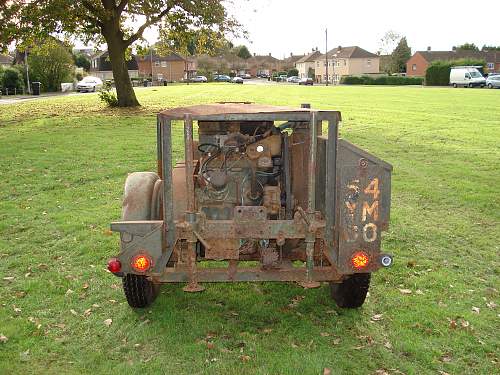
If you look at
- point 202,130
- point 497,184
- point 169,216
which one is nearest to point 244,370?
point 169,216

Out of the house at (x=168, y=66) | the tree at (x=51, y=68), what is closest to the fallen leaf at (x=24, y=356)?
the tree at (x=51, y=68)

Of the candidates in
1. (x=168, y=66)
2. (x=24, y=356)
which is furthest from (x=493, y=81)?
(x=168, y=66)

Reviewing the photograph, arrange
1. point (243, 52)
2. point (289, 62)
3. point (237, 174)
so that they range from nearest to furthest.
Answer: point (237, 174), point (243, 52), point (289, 62)

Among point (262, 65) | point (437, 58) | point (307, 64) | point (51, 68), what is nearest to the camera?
point (51, 68)

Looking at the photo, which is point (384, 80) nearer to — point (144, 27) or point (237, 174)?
point (144, 27)

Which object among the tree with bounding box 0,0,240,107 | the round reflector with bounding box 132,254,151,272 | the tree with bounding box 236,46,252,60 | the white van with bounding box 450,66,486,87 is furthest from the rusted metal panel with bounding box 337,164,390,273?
the tree with bounding box 236,46,252,60

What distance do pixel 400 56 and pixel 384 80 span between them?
38566mm

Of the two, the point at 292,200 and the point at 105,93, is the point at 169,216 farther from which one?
the point at 105,93

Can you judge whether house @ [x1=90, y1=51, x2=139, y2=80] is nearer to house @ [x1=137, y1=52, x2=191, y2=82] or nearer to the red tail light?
house @ [x1=137, y1=52, x2=191, y2=82]

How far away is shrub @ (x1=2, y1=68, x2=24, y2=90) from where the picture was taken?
49781mm

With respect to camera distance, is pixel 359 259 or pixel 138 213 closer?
pixel 359 259

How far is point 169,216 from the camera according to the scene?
452cm

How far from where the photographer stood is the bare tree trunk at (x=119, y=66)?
90.4 feet

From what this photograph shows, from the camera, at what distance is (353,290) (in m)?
4.99
